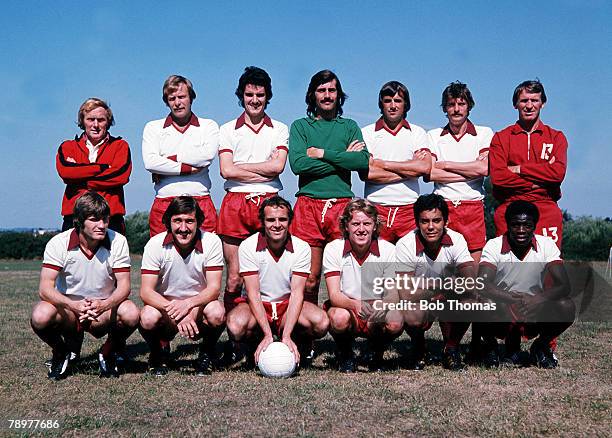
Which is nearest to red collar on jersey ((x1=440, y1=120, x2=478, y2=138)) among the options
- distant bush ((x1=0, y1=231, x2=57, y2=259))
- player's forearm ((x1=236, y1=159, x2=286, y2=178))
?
player's forearm ((x1=236, y1=159, x2=286, y2=178))

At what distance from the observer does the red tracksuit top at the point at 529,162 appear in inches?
226

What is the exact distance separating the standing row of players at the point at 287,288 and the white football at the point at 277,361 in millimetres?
89

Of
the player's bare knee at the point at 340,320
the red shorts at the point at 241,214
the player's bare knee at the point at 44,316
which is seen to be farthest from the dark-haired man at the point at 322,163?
the player's bare knee at the point at 44,316

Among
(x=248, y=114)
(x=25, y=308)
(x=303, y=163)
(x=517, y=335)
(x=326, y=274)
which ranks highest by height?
(x=248, y=114)

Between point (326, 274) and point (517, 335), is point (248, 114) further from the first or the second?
point (517, 335)

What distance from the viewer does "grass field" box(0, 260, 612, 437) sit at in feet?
12.0

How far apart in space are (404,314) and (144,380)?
2.13 metres

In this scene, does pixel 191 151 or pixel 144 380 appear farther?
pixel 191 151

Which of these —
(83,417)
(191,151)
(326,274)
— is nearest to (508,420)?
(326,274)

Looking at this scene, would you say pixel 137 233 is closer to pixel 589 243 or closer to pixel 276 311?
pixel 589 243

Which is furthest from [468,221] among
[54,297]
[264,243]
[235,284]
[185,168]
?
[54,297]

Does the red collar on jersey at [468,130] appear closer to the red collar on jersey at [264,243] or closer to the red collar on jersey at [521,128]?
the red collar on jersey at [521,128]

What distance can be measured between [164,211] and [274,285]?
48.4 inches

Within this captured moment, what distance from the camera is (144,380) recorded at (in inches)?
195
